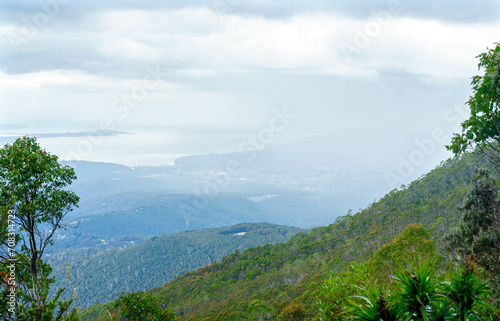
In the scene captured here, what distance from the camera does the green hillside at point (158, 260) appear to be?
138 m

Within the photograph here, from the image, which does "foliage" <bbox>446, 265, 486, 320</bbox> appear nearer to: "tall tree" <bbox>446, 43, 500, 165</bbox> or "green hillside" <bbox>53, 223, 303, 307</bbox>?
"tall tree" <bbox>446, 43, 500, 165</bbox>

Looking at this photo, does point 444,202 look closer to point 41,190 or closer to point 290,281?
point 290,281

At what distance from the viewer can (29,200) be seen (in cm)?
971

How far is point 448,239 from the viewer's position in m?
14.3

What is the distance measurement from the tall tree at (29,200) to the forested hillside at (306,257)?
92.8 feet

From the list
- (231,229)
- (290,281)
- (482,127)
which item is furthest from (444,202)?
(231,229)

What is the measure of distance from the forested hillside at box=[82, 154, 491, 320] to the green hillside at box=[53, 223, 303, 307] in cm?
6056

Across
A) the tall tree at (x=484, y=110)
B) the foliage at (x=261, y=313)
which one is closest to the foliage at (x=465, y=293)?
the tall tree at (x=484, y=110)

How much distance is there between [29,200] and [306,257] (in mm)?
59928

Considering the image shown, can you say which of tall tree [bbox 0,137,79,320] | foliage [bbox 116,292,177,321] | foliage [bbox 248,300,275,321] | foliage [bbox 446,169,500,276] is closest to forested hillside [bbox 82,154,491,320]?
foliage [bbox 248,300,275,321]

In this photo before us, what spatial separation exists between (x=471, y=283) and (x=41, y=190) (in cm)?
1127

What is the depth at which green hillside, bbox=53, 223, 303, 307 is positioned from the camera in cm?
13762

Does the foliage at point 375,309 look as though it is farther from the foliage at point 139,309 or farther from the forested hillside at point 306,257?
the forested hillside at point 306,257

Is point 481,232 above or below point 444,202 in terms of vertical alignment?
below
